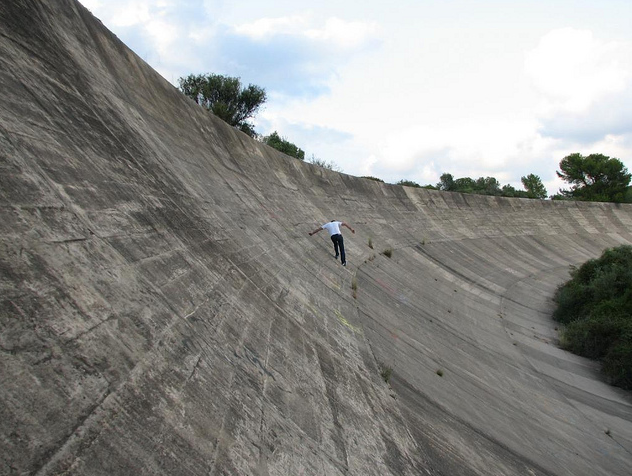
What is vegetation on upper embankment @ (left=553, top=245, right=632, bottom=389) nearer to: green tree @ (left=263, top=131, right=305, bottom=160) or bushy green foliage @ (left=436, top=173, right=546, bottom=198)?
green tree @ (left=263, top=131, right=305, bottom=160)

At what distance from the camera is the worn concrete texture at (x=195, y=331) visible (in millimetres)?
2441

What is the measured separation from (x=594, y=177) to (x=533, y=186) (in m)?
14.0

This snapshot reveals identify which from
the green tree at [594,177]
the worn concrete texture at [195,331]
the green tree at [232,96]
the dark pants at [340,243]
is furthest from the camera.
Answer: the green tree at [594,177]

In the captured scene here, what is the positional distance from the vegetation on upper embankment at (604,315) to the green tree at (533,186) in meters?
60.8

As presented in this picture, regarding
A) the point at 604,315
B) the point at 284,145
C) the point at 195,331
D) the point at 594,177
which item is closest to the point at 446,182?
the point at 594,177

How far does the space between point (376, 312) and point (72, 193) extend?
7201mm

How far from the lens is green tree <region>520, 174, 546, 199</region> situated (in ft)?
249

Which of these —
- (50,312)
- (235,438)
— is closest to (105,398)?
(50,312)

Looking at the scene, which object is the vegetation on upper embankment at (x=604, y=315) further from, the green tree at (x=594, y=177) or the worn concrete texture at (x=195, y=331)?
the green tree at (x=594, y=177)

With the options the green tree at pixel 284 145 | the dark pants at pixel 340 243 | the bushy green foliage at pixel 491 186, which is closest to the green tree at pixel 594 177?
the bushy green foliage at pixel 491 186

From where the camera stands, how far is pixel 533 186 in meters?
77.0

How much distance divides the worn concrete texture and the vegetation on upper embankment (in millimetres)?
895

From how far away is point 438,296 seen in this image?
15039mm

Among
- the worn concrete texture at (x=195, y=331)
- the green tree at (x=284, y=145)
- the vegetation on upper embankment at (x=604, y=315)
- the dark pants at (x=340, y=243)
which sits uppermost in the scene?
the green tree at (x=284, y=145)
